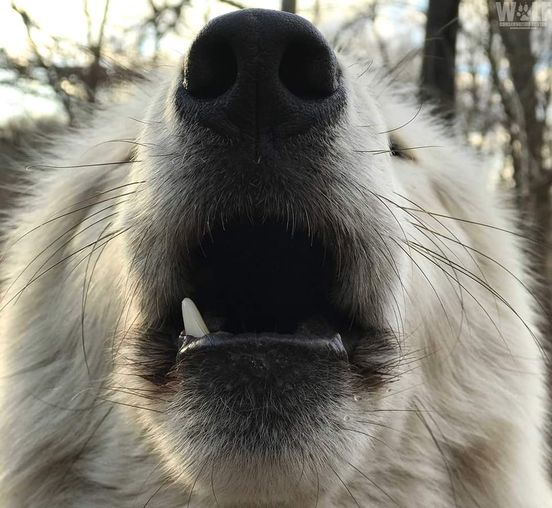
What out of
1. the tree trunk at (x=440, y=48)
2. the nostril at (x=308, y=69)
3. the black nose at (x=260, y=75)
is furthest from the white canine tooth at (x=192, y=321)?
the tree trunk at (x=440, y=48)

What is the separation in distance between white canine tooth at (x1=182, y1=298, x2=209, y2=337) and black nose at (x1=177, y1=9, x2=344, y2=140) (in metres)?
0.51

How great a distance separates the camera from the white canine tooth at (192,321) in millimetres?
1837

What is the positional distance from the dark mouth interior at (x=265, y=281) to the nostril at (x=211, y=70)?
431mm

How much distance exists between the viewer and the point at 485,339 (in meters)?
2.81

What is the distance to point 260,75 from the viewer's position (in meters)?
1.61

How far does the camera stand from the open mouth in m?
1.95

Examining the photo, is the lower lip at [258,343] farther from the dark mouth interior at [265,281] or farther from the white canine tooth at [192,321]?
the dark mouth interior at [265,281]

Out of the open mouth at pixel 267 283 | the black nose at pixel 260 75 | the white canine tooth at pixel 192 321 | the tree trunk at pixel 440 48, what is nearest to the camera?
the black nose at pixel 260 75

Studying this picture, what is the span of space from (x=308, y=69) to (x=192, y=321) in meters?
0.76

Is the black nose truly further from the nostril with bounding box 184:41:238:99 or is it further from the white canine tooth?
the white canine tooth

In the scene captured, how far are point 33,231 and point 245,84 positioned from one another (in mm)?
1698

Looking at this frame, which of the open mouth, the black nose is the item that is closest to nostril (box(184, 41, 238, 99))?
the black nose

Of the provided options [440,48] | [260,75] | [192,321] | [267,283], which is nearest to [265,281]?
[267,283]

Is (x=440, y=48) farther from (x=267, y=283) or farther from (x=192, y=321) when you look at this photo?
(x=192, y=321)
